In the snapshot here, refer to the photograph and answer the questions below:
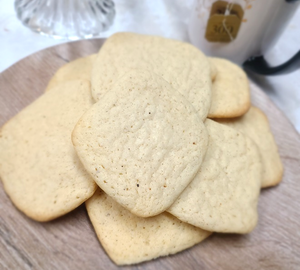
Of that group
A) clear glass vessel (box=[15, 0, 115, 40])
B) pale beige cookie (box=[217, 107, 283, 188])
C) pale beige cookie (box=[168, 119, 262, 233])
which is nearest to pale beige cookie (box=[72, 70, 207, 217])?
pale beige cookie (box=[168, 119, 262, 233])

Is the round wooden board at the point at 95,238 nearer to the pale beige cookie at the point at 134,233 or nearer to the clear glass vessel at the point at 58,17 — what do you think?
the pale beige cookie at the point at 134,233

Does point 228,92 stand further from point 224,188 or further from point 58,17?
point 58,17

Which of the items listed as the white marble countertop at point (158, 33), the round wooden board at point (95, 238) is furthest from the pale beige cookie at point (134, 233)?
the white marble countertop at point (158, 33)

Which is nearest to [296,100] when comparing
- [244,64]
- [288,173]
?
[244,64]

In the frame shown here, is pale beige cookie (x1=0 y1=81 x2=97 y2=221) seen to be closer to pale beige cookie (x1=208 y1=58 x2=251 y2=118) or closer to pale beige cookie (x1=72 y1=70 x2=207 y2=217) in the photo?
pale beige cookie (x1=72 y1=70 x2=207 y2=217)

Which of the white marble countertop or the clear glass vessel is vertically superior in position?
the clear glass vessel

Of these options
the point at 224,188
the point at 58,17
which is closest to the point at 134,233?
the point at 224,188
